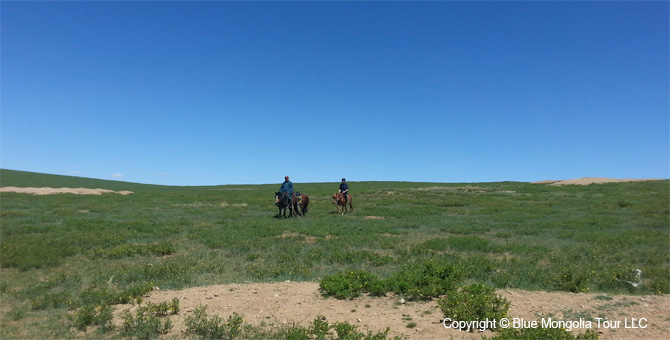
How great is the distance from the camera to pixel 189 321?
643 centimetres

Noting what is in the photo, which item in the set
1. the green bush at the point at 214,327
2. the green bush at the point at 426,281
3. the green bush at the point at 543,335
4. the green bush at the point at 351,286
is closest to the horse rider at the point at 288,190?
the green bush at the point at 426,281

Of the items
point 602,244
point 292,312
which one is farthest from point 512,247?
point 292,312

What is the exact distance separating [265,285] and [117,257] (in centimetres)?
695

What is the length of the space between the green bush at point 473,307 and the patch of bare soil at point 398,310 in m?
0.25

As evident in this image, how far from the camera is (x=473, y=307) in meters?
6.53

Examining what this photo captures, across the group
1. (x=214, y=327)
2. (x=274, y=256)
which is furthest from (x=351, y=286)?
(x=274, y=256)

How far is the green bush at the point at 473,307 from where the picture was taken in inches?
253

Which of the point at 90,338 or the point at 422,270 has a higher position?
the point at 422,270

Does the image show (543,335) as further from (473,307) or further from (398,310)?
(398,310)

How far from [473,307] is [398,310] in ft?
4.90

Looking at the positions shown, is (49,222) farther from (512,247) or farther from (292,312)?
(512,247)

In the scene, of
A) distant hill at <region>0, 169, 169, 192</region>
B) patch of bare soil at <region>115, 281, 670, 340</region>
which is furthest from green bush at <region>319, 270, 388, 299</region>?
distant hill at <region>0, 169, 169, 192</region>

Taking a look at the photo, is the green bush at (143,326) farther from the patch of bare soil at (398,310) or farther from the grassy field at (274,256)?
the grassy field at (274,256)

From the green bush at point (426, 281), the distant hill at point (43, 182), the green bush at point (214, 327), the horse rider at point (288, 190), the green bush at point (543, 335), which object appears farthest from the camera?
the distant hill at point (43, 182)
